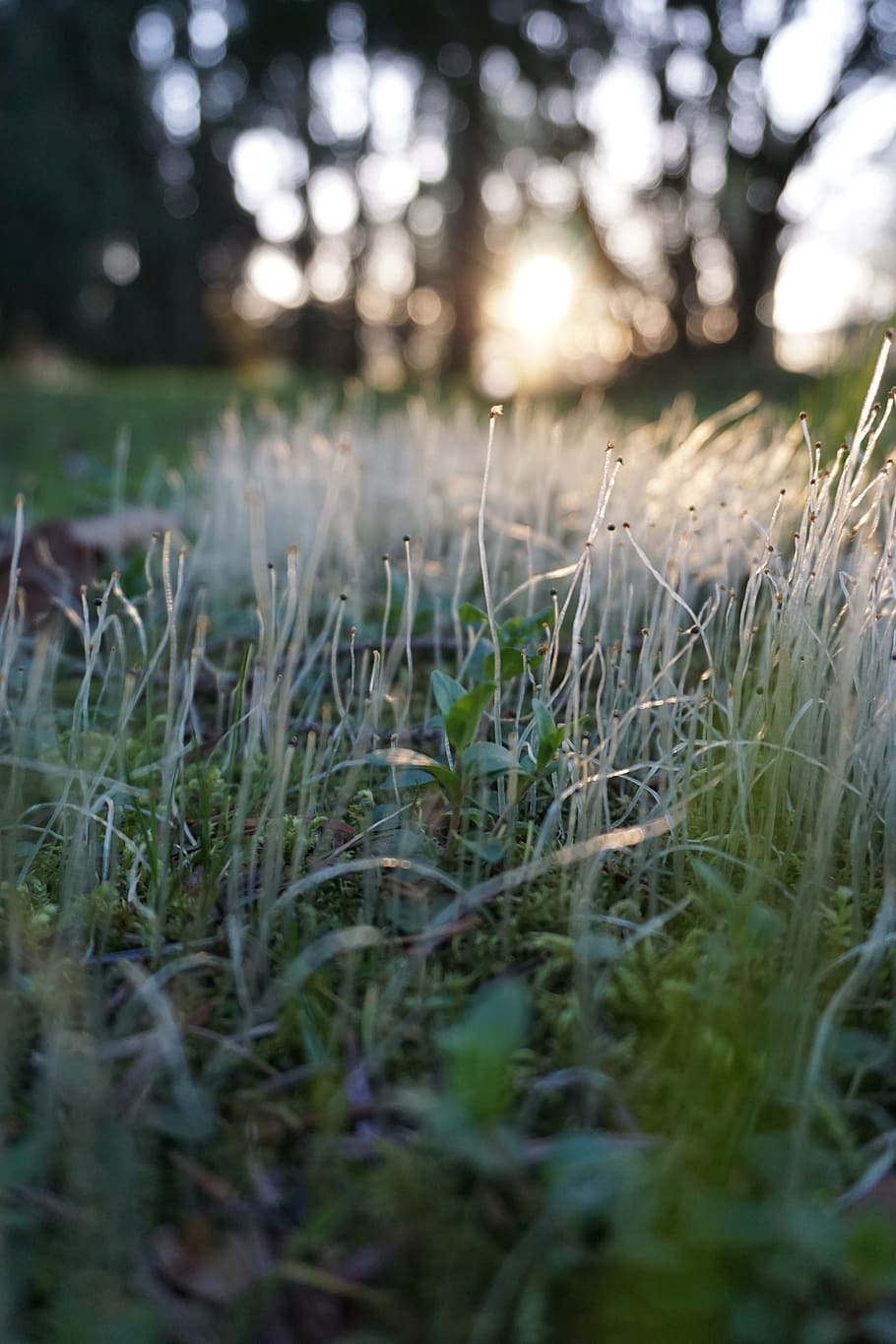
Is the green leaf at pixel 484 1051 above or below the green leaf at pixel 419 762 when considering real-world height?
below

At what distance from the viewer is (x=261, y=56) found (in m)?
15.9

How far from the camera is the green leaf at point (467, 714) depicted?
4.34 ft

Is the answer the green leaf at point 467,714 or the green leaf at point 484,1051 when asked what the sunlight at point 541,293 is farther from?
the green leaf at point 484,1051

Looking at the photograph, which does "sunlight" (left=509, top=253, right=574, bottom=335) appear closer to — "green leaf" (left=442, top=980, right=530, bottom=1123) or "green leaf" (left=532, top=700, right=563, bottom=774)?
"green leaf" (left=532, top=700, right=563, bottom=774)

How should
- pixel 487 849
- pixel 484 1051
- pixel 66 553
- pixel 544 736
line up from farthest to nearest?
pixel 66 553 → pixel 544 736 → pixel 487 849 → pixel 484 1051

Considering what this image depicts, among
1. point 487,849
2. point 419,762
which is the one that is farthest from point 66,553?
point 487,849

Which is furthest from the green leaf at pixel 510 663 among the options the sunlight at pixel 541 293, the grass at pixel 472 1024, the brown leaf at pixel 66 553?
the sunlight at pixel 541 293

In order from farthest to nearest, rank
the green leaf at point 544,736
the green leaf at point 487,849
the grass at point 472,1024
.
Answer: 1. the green leaf at point 544,736
2. the green leaf at point 487,849
3. the grass at point 472,1024

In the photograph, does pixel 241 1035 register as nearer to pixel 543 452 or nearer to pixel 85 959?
pixel 85 959

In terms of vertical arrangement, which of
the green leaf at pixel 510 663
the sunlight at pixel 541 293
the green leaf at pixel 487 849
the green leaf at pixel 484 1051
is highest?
the sunlight at pixel 541 293

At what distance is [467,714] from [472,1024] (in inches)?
20.0

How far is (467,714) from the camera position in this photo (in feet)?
4.37

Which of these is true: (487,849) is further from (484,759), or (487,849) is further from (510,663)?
(510,663)

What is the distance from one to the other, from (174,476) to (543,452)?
1.09 metres
